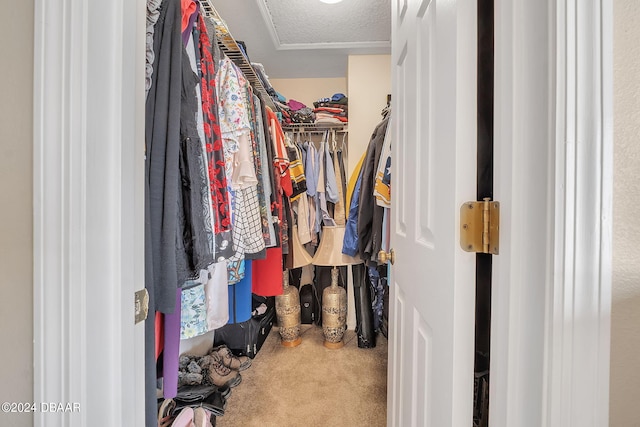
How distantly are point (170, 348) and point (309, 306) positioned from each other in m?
1.66

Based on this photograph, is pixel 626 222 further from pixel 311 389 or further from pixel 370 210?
pixel 311 389

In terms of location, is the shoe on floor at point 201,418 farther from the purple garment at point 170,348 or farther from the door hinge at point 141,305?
the door hinge at point 141,305

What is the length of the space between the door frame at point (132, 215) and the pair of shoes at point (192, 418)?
29.8 inches

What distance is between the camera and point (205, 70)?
873mm

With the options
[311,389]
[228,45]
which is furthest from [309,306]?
[228,45]

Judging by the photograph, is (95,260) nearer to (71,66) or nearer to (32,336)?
(32,336)

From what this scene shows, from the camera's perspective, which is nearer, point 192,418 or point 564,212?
point 564,212

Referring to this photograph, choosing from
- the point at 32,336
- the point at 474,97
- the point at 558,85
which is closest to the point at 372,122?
Result: the point at 474,97

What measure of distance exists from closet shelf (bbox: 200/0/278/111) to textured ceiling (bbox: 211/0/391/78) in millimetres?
434

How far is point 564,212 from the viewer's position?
33cm

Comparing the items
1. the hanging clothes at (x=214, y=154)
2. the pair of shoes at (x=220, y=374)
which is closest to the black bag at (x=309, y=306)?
the pair of shoes at (x=220, y=374)

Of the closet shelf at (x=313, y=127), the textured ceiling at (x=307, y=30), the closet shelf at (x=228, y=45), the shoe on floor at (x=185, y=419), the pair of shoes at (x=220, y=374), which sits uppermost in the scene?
the textured ceiling at (x=307, y=30)

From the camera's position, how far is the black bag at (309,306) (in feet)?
7.60

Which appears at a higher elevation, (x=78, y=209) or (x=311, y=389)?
(x=78, y=209)
